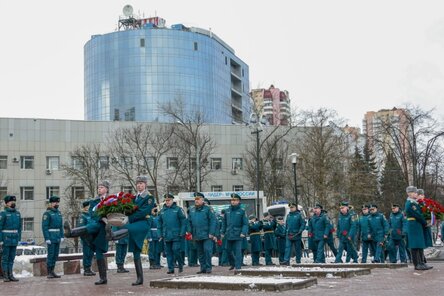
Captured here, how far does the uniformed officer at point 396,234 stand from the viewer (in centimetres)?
2059

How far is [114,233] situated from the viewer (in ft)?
42.9

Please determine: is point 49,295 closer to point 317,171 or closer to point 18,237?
point 18,237

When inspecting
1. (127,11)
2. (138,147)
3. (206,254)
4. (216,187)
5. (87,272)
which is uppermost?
(127,11)

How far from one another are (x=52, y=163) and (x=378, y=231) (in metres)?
48.8

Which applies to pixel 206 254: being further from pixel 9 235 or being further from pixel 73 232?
pixel 9 235

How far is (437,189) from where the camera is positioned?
56812mm

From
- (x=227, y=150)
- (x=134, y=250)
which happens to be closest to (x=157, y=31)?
(x=227, y=150)

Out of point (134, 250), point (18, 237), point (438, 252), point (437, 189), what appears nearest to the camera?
point (134, 250)

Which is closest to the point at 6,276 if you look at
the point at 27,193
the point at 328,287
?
the point at 328,287

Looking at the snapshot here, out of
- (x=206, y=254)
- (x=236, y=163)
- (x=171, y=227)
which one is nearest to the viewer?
(x=206, y=254)

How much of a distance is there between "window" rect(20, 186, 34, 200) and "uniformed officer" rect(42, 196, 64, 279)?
48840 mm

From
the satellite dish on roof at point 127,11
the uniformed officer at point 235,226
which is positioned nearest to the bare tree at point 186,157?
the uniformed officer at point 235,226

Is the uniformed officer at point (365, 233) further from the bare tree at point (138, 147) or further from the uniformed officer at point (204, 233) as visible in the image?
the bare tree at point (138, 147)

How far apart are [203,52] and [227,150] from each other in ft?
132
